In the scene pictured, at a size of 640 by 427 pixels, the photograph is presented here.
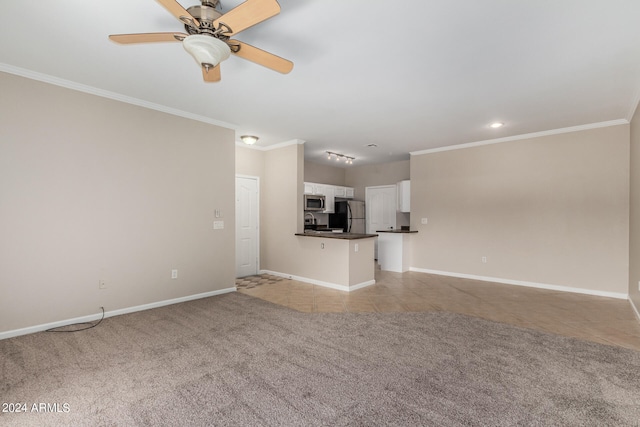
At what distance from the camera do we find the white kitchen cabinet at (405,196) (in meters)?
6.76

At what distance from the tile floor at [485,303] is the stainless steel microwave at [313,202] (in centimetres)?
204

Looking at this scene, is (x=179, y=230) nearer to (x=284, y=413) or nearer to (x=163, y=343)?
(x=163, y=343)

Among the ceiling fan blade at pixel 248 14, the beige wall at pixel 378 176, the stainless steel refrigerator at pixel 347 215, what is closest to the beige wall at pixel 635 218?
the beige wall at pixel 378 176

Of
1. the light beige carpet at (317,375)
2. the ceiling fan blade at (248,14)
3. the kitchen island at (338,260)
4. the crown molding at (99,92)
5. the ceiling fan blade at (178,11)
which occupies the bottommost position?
the light beige carpet at (317,375)

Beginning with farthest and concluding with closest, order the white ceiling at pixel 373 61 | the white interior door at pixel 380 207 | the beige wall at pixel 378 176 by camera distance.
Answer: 1. the white interior door at pixel 380 207
2. the beige wall at pixel 378 176
3. the white ceiling at pixel 373 61

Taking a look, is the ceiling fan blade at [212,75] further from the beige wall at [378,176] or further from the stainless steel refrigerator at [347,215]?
the beige wall at [378,176]

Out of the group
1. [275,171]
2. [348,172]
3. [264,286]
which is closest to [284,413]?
[264,286]

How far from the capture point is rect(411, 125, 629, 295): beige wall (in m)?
4.48

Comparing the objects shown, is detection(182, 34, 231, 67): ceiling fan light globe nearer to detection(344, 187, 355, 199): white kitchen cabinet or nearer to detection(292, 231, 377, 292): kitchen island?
detection(292, 231, 377, 292): kitchen island

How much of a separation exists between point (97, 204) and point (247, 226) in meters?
2.81

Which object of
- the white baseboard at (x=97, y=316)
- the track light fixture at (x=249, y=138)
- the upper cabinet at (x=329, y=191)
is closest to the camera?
the white baseboard at (x=97, y=316)

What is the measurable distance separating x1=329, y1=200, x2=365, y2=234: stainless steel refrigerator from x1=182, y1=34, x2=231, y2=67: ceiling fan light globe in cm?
590

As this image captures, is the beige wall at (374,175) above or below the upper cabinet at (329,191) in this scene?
above

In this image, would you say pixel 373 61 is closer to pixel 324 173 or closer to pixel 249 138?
pixel 249 138
